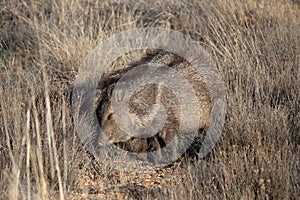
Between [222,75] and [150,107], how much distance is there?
119 cm

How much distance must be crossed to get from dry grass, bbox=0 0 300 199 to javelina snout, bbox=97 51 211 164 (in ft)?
0.88

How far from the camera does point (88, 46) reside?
622cm

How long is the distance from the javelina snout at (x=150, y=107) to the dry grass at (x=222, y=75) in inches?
10.5

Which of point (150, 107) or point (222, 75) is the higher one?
point (222, 75)

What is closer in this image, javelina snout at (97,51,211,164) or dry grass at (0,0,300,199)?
dry grass at (0,0,300,199)

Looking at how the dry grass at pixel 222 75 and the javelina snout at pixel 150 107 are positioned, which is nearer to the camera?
the dry grass at pixel 222 75

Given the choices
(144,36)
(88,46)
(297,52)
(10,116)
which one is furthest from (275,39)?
(10,116)

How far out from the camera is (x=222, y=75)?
538 centimetres

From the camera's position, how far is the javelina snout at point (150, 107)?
4375 millimetres

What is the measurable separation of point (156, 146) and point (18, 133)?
1.22m

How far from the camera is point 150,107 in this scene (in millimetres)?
4453

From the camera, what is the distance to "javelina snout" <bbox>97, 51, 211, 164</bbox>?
438cm

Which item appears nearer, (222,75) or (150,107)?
(150,107)

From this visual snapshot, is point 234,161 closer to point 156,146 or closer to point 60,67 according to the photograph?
point 156,146
